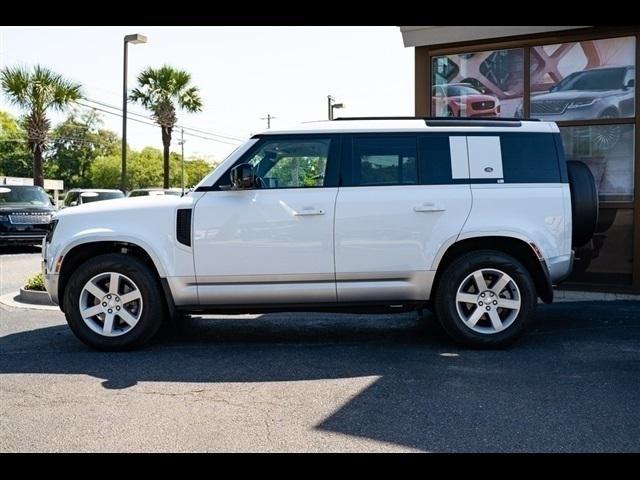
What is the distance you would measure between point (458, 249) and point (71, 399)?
11.4 ft

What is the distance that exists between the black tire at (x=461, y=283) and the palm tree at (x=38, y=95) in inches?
841

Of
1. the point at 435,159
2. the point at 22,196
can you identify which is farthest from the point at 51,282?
the point at 22,196

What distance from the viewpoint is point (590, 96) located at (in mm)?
8867

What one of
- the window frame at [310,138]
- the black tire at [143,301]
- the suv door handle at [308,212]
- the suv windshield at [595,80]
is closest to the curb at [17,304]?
the black tire at [143,301]

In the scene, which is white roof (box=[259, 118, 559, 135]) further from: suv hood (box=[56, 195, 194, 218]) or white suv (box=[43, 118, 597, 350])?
suv hood (box=[56, 195, 194, 218])

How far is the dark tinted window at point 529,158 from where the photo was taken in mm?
6035

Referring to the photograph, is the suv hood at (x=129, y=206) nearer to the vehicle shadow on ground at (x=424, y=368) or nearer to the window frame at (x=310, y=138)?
the window frame at (x=310, y=138)

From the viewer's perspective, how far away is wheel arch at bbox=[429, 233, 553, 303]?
19.5 feet

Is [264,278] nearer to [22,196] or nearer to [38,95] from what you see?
[22,196]

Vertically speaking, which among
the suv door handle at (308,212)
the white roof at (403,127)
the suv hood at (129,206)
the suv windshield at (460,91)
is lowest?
the suv door handle at (308,212)

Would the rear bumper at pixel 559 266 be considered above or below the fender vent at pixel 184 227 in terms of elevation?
below
